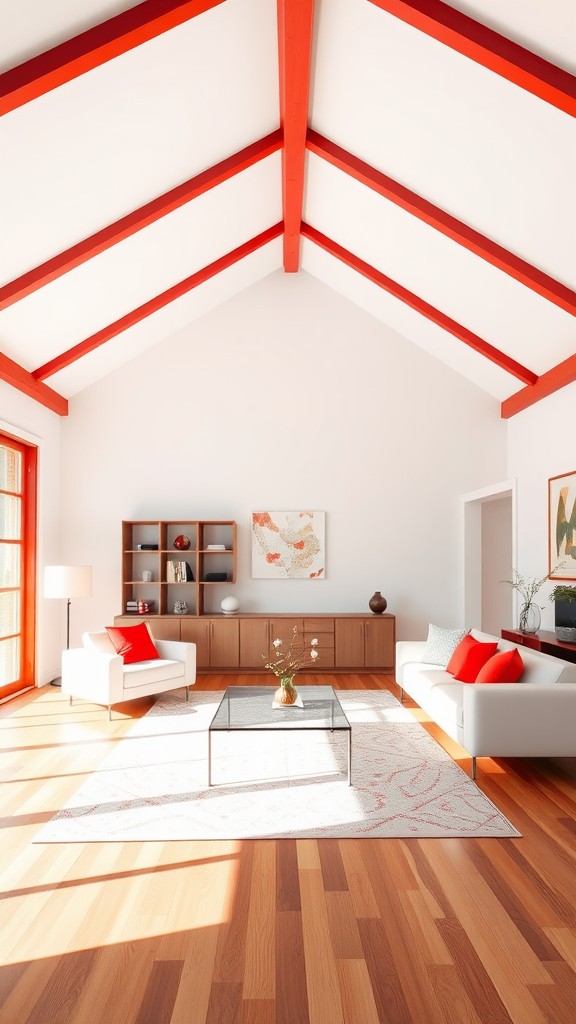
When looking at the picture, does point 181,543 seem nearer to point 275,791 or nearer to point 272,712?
point 272,712

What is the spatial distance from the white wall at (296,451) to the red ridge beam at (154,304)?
3.88ft

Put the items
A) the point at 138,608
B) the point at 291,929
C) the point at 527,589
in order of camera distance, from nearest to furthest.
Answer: the point at 291,929 → the point at 527,589 → the point at 138,608

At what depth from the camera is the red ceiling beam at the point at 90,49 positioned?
367cm

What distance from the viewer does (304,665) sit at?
7871 mm

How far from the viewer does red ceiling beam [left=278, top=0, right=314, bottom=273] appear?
4125 millimetres

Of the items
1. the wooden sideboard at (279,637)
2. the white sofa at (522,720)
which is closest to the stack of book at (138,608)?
the wooden sideboard at (279,637)

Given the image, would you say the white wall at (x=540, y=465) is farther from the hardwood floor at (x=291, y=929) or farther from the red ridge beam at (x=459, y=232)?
the hardwood floor at (x=291, y=929)

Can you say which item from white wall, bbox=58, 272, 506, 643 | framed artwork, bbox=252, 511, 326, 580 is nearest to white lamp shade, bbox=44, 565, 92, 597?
white wall, bbox=58, 272, 506, 643

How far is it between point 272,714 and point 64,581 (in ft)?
10.6

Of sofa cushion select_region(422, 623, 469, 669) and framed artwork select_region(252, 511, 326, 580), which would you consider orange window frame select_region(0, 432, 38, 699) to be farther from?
sofa cushion select_region(422, 623, 469, 669)

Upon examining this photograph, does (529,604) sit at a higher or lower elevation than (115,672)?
higher

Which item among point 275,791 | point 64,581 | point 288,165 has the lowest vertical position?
point 275,791

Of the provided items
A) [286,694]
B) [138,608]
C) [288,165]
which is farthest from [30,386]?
[286,694]

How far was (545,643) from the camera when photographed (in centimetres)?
582
